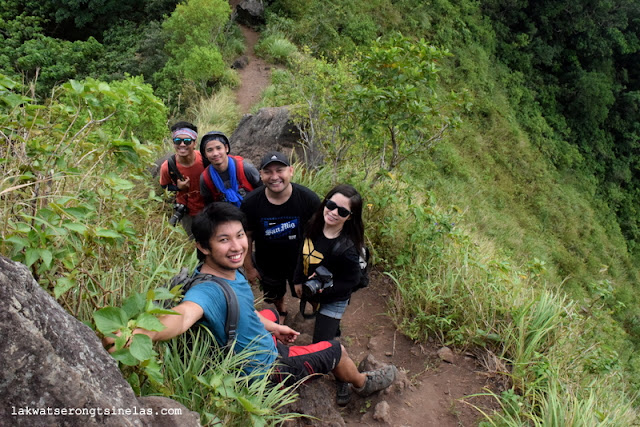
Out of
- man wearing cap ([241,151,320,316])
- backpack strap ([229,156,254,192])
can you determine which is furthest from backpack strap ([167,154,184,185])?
man wearing cap ([241,151,320,316])

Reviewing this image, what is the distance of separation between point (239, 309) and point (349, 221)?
1.22 m

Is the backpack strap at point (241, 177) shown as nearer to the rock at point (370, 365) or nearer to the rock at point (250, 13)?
the rock at point (370, 365)

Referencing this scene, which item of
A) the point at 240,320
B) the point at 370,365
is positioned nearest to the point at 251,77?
the point at 370,365

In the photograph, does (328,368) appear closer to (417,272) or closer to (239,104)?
(417,272)

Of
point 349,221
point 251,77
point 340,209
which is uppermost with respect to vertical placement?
point 340,209

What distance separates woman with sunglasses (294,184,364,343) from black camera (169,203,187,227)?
55.8 inches

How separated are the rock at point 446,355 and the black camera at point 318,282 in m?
1.37

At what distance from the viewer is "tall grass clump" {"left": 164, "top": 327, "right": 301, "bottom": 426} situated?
2.03 m

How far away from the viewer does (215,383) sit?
77.6 inches

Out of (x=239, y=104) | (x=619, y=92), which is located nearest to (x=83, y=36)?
(x=239, y=104)

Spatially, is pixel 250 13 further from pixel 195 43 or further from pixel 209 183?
pixel 209 183

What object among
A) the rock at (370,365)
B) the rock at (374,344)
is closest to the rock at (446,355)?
the rock at (374,344)

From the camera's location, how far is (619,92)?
883 inches

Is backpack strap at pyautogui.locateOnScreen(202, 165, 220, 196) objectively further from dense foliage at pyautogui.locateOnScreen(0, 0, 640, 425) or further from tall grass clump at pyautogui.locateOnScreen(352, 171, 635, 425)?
tall grass clump at pyautogui.locateOnScreen(352, 171, 635, 425)
